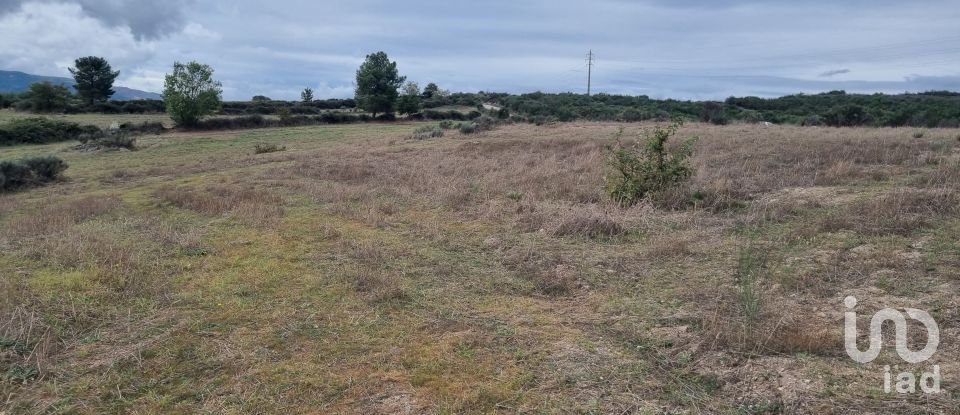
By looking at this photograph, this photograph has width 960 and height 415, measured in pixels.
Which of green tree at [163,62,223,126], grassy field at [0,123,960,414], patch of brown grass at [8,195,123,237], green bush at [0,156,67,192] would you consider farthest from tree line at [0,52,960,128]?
patch of brown grass at [8,195,123,237]

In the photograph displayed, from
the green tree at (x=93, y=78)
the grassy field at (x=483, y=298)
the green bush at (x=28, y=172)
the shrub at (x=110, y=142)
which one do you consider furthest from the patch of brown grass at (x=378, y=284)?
the green tree at (x=93, y=78)

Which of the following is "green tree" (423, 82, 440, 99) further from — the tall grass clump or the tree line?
the tall grass clump

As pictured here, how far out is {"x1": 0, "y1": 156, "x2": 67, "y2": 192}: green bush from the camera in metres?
15.8

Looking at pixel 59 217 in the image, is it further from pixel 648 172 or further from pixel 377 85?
pixel 377 85

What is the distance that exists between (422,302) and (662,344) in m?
2.36

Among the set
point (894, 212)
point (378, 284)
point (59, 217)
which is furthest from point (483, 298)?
point (59, 217)

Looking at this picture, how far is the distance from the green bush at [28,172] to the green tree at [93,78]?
5551 cm

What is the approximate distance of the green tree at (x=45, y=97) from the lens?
4828 cm

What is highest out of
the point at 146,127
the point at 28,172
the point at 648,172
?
the point at 146,127

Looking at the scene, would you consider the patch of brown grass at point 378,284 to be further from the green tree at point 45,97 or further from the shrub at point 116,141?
the green tree at point 45,97

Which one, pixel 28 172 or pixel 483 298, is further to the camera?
pixel 28 172

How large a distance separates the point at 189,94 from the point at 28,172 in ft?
90.0

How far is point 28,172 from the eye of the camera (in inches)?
650
